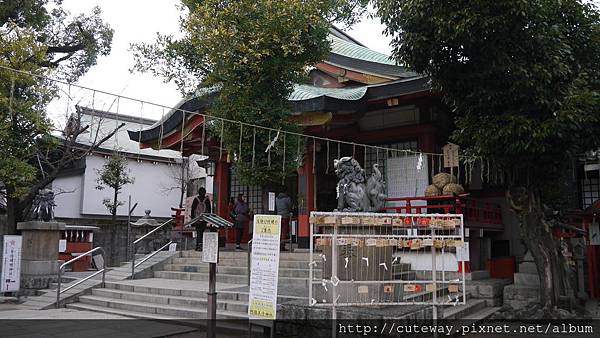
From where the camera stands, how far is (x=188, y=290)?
33.1 ft

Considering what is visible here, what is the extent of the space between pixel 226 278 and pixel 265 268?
512 cm

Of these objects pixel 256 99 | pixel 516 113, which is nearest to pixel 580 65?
pixel 516 113

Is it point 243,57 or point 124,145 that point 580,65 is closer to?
point 243,57

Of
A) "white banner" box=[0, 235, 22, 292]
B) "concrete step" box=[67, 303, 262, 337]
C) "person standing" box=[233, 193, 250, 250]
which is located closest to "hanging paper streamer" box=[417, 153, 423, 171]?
"person standing" box=[233, 193, 250, 250]

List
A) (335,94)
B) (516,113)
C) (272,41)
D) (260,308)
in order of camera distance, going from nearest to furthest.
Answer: (260,308)
(516,113)
(272,41)
(335,94)

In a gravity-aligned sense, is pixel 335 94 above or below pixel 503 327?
above

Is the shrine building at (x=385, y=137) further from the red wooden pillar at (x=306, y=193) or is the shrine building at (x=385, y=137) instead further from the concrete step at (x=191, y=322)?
the concrete step at (x=191, y=322)

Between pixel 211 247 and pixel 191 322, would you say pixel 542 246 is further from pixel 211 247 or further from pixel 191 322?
pixel 191 322

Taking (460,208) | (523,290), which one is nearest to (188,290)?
(460,208)

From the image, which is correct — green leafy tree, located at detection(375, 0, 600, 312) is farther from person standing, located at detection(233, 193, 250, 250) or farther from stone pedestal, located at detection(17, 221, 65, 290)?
stone pedestal, located at detection(17, 221, 65, 290)

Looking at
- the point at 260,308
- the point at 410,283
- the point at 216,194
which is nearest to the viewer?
the point at 260,308

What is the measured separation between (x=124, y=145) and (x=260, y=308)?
2322 cm

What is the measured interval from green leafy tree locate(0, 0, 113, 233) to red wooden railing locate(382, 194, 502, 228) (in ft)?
28.6

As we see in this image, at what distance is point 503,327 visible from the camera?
878cm
